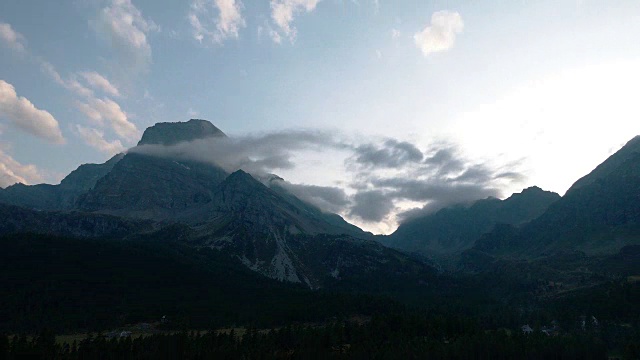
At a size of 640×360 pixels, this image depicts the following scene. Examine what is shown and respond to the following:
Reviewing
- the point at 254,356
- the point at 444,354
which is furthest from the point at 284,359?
the point at 444,354

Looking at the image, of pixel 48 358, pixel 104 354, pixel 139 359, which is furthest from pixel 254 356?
pixel 48 358

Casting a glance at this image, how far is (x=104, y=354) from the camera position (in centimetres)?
19312

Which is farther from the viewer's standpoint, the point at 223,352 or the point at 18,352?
A: the point at 223,352

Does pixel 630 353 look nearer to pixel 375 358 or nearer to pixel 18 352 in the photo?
pixel 375 358

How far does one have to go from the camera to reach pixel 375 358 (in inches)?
7707

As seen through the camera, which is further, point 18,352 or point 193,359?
point 193,359

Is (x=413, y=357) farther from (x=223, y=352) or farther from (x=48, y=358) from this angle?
(x=48, y=358)

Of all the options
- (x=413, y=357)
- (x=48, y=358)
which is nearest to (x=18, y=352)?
(x=48, y=358)

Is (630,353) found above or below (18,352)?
below

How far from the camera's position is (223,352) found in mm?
194625

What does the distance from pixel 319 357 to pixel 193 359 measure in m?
55.7

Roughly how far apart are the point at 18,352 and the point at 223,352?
8076cm

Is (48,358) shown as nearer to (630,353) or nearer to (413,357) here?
(413,357)

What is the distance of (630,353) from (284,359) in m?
157
